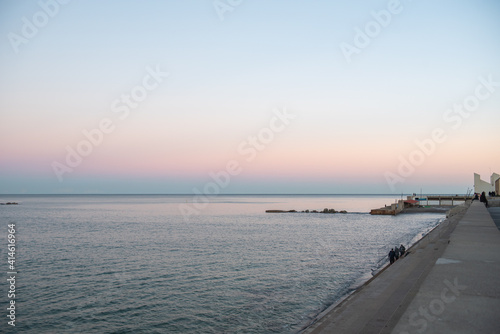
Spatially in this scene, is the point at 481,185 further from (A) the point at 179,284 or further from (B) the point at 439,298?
(B) the point at 439,298

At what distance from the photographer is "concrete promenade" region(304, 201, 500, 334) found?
297 inches

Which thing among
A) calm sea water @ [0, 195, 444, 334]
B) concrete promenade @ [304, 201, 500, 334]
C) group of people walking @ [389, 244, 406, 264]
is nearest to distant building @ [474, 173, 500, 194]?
calm sea water @ [0, 195, 444, 334]

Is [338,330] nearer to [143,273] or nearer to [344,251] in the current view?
[143,273]

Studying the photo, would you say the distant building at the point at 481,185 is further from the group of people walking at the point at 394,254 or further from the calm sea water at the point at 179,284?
the group of people walking at the point at 394,254

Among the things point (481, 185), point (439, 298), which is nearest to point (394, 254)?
point (439, 298)

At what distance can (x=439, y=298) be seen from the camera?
884 centimetres

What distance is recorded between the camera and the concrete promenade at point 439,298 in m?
7.55

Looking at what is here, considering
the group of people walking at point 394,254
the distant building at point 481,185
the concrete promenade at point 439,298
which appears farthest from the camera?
the distant building at point 481,185

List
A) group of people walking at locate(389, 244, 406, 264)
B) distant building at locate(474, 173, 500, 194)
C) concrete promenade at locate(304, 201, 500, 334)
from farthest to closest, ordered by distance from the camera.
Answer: distant building at locate(474, 173, 500, 194) → group of people walking at locate(389, 244, 406, 264) → concrete promenade at locate(304, 201, 500, 334)

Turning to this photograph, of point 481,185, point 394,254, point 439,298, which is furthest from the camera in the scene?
point 481,185

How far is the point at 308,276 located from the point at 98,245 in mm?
23657

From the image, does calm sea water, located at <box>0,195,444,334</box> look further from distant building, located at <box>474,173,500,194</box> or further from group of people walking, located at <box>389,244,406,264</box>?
distant building, located at <box>474,173,500,194</box>

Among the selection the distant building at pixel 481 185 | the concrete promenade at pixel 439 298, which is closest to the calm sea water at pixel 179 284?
the concrete promenade at pixel 439 298

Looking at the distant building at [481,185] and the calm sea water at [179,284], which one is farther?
the distant building at [481,185]
